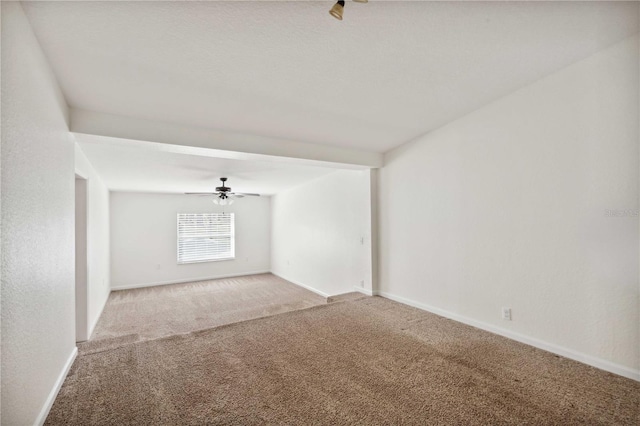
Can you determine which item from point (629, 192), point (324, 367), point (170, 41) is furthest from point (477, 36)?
point (324, 367)

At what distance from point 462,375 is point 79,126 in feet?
12.9

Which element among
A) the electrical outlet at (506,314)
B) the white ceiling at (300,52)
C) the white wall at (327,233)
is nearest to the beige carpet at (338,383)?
the electrical outlet at (506,314)

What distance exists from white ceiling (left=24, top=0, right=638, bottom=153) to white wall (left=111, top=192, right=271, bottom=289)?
5.38m

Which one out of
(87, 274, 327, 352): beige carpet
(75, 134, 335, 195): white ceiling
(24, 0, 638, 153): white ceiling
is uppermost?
(24, 0, 638, 153): white ceiling

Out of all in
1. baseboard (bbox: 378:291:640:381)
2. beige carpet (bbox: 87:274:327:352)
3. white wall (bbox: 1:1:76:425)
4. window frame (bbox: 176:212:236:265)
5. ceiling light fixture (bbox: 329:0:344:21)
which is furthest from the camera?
window frame (bbox: 176:212:236:265)

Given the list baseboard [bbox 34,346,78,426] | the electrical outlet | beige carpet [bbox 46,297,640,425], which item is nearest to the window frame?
beige carpet [bbox 46,297,640,425]

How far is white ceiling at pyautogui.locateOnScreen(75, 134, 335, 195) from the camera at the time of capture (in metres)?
3.70

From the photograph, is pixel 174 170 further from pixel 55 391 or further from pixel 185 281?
pixel 185 281

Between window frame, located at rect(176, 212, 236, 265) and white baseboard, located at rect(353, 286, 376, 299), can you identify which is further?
window frame, located at rect(176, 212, 236, 265)

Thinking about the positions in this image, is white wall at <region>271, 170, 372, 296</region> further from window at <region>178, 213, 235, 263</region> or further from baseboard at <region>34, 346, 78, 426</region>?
baseboard at <region>34, 346, 78, 426</region>

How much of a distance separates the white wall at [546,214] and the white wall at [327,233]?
1.14m

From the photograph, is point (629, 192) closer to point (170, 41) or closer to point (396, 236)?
point (396, 236)

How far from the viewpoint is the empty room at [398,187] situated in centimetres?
177

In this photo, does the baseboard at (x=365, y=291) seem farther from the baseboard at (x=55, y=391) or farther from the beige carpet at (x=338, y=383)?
the baseboard at (x=55, y=391)
